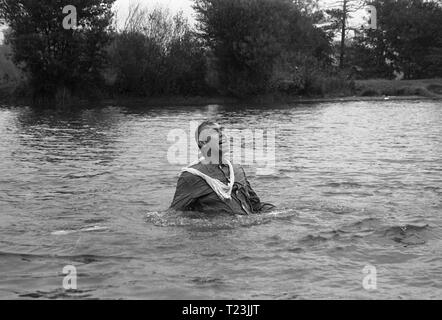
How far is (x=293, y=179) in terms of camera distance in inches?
559

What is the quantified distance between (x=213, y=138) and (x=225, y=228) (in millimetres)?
1331

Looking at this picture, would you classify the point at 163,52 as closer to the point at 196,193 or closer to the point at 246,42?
the point at 246,42

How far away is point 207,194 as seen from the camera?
9844mm

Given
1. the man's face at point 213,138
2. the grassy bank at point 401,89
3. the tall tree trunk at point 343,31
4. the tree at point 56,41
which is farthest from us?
the tall tree trunk at point 343,31

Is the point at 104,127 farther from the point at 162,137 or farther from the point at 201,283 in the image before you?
the point at 201,283

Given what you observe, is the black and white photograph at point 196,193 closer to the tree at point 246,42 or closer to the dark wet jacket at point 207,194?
the dark wet jacket at point 207,194

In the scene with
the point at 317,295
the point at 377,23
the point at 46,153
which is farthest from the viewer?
the point at 377,23

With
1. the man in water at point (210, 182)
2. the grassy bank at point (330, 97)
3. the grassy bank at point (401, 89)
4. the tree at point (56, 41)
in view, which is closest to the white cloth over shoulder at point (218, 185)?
the man in water at point (210, 182)

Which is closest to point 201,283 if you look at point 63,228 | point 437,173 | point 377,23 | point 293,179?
point 63,228

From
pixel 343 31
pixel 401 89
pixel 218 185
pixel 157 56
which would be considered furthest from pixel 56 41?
pixel 218 185

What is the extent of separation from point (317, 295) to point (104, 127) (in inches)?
825

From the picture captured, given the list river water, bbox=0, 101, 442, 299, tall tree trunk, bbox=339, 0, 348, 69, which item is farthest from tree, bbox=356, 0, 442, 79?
river water, bbox=0, 101, 442, 299

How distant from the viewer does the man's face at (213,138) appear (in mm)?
9719

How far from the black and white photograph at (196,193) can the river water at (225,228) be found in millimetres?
34
